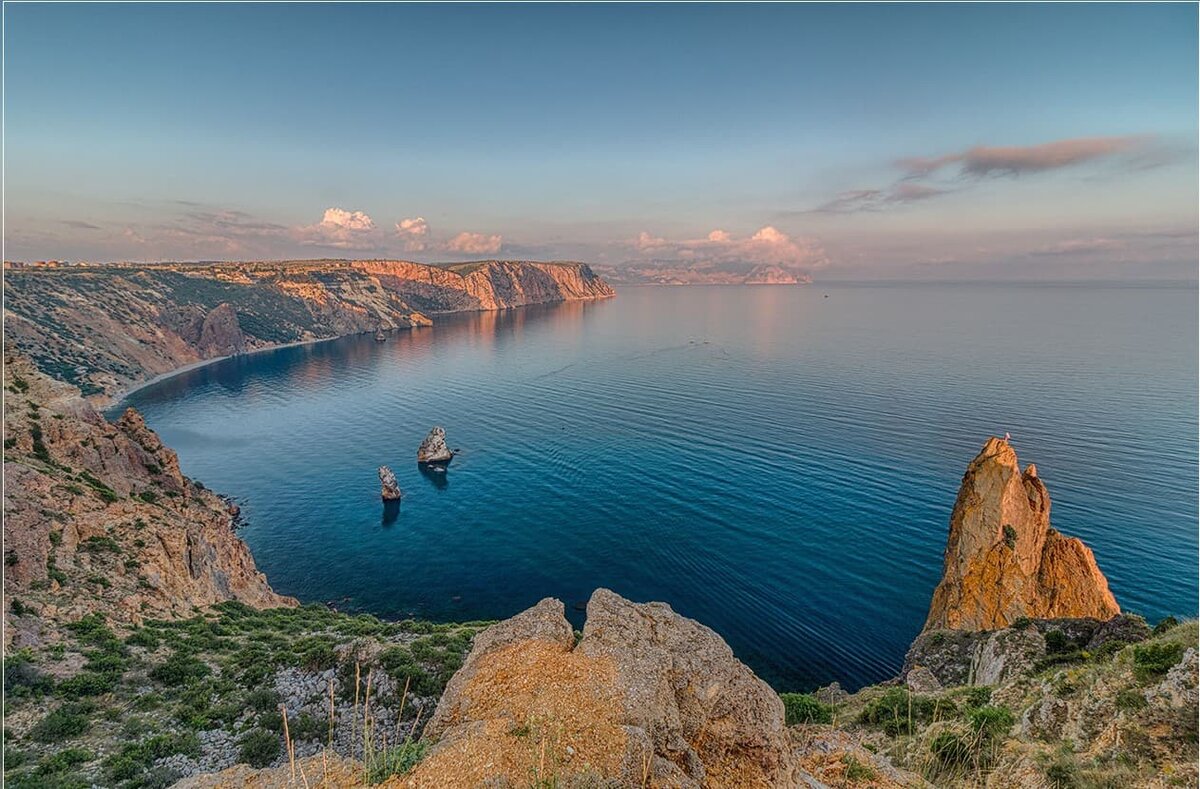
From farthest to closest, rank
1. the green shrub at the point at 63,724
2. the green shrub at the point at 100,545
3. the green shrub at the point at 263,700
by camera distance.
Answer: the green shrub at the point at 100,545
the green shrub at the point at 263,700
the green shrub at the point at 63,724

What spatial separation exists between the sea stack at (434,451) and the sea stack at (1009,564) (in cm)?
6842

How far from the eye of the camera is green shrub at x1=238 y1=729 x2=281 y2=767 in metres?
17.9

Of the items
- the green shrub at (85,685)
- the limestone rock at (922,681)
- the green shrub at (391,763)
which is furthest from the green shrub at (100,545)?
the limestone rock at (922,681)

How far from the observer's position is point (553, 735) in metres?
11.1

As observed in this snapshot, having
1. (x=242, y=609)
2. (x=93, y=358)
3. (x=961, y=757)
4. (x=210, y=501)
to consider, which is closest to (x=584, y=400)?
(x=210, y=501)

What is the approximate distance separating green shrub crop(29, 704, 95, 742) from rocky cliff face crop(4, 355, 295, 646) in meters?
6.21

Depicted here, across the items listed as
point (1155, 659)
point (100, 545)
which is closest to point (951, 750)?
point (1155, 659)

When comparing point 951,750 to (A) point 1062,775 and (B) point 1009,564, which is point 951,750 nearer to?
(A) point 1062,775

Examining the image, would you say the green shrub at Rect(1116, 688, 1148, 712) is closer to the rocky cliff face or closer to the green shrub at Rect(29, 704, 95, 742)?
the green shrub at Rect(29, 704, 95, 742)

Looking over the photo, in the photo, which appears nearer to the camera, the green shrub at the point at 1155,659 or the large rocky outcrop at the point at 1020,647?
the green shrub at the point at 1155,659

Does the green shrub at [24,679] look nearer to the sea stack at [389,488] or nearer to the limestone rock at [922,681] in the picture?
the limestone rock at [922,681]

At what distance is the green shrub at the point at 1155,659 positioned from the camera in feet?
49.2

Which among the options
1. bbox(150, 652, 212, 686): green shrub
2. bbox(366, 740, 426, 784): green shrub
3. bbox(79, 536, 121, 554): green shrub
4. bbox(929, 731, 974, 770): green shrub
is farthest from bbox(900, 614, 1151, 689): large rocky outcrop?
bbox(79, 536, 121, 554): green shrub

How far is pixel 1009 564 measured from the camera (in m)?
36.7
